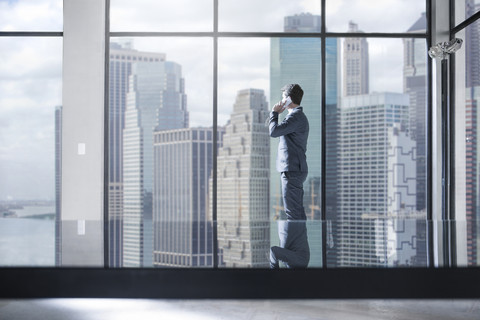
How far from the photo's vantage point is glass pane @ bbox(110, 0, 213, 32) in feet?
18.0

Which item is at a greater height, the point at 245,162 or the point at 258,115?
the point at 258,115

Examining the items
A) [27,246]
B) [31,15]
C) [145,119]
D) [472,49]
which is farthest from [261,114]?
[27,246]

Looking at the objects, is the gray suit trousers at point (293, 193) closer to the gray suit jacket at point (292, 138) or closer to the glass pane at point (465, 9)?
the gray suit jacket at point (292, 138)

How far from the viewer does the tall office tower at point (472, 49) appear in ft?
16.3

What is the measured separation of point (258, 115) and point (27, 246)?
3.78 meters

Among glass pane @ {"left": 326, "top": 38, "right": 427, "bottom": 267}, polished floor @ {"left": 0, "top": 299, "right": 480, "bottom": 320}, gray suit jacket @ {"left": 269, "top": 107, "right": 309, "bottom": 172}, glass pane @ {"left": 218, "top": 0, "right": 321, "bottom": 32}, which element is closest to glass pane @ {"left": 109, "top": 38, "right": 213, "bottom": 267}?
glass pane @ {"left": 218, "top": 0, "right": 321, "bottom": 32}

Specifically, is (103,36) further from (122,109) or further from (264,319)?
(264,319)

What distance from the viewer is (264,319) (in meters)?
2.23

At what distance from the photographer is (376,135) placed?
18.2 ft

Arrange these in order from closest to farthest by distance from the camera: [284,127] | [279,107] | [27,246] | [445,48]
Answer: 1. [27,246]
2. [284,127]
3. [279,107]
4. [445,48]

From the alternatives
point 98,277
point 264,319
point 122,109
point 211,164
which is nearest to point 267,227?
point 264,319

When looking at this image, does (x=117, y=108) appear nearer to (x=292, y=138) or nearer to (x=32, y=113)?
(x=32, y=113)

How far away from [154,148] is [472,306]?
12.2 ft

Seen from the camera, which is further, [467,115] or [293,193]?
[467,115]
